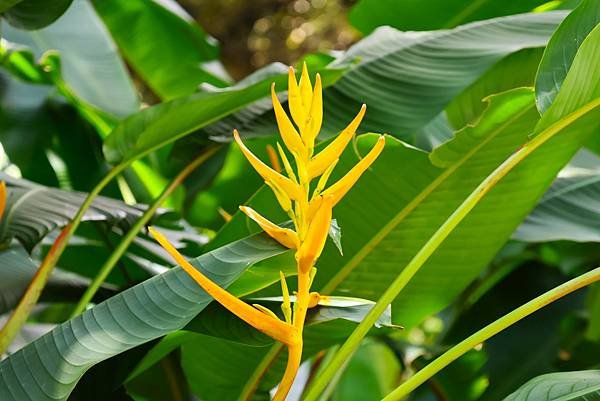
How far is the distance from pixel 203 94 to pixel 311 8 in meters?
4.05

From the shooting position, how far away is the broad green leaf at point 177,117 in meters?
0.83

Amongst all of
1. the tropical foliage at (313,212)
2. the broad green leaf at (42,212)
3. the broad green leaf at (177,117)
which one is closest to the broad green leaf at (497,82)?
the tropical foliage at (313,212)

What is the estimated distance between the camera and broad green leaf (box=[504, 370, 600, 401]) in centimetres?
56

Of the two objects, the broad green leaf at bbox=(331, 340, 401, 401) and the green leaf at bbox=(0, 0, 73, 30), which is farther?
the broad green leaf at bbox=(331, 340, 401, 401)

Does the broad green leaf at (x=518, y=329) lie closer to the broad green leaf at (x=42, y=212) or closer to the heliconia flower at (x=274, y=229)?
the broad green leaf at (x=42, y=212)

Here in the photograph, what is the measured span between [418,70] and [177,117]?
26cm

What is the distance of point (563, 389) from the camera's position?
579mm

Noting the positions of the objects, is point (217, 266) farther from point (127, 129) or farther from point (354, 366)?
point (354, 366)

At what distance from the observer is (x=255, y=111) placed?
3.09 ft

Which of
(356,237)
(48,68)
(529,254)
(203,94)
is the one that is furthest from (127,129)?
(529,254)

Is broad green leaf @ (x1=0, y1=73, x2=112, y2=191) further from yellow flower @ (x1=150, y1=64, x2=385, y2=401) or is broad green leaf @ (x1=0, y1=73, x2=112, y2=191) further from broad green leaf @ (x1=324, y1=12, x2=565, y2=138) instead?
yellow flower @ (x1=150, y1=64, x2=385, y2=401)

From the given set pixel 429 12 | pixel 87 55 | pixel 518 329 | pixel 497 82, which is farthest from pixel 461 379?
pixel 87 55

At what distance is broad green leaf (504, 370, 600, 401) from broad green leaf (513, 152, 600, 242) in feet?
1.19

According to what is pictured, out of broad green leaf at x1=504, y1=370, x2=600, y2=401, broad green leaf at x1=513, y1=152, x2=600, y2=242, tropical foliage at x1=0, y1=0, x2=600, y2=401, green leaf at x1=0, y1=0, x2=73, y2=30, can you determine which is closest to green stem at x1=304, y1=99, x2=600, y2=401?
tropical foliage at x1=0, y1=0, x2=600, y2=401
